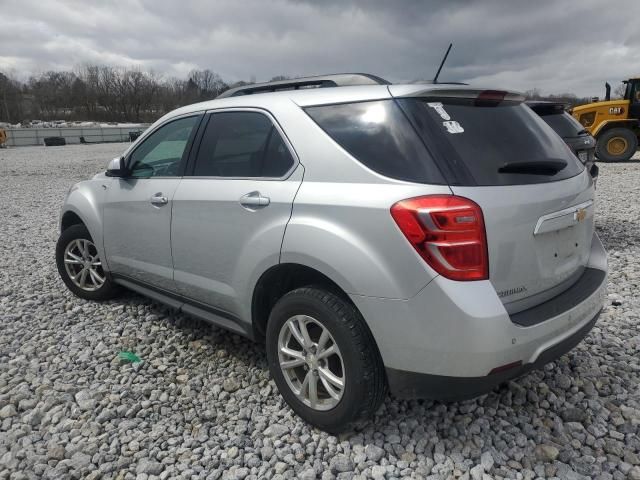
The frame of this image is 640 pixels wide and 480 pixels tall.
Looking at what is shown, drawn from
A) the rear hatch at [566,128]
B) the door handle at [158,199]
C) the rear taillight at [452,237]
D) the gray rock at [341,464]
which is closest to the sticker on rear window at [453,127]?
the rear taillight at [452,237]

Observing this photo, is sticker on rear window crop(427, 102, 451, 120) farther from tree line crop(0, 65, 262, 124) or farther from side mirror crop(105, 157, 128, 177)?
tree line crop(0, 65, 262, 124)

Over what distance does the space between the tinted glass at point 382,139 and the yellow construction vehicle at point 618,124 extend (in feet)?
50.3

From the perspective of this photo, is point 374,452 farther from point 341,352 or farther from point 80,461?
point 80,461

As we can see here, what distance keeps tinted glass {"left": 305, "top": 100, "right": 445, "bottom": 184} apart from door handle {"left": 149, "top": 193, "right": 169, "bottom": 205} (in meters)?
1.31

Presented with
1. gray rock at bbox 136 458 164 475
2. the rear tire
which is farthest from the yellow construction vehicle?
gray rock at bbox 136 458 164 475

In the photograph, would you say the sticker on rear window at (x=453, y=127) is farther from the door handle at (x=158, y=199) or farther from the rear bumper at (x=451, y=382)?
the door handle at (x=158, y=199)

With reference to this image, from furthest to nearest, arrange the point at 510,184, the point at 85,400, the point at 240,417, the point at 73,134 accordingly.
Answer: the point at 73,134 → the point at 85,400 → the point at 240,417 → the point at 510,184

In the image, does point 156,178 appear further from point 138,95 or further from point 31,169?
point 138,95

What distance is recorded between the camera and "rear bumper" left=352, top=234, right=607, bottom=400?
199 centimetres

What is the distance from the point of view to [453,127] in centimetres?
226

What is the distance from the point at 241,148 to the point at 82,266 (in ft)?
7.95

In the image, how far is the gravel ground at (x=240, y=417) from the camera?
7.70ft

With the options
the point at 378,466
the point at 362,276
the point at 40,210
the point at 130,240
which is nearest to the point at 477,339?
the point at 362,276

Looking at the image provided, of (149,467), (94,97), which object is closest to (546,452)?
(149,467)
